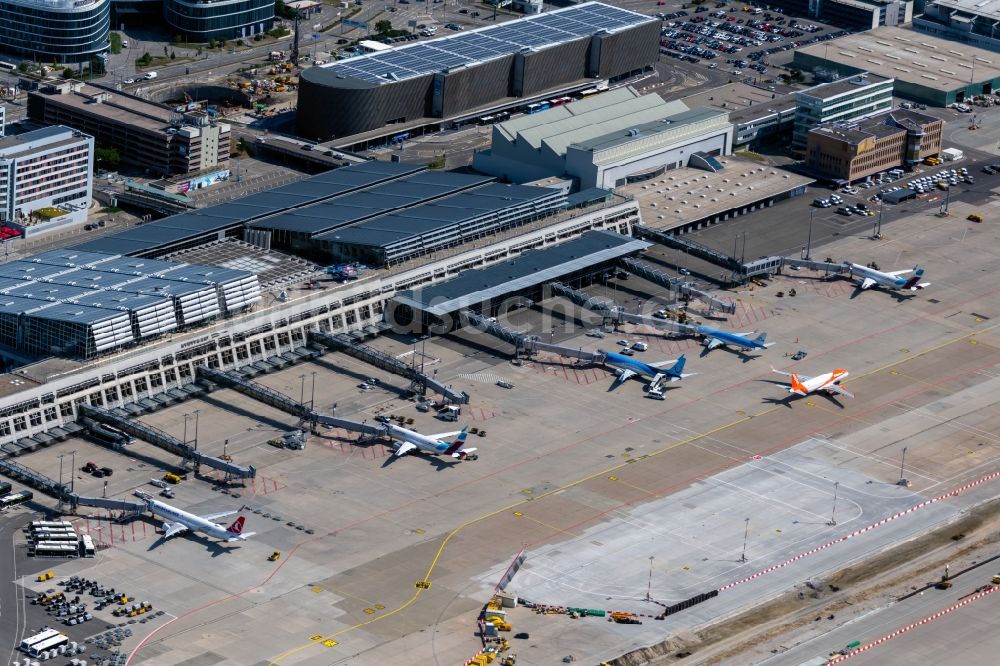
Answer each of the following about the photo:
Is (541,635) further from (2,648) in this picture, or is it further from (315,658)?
(2,648)

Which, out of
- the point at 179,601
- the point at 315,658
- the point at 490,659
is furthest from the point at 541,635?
the point at 179,601

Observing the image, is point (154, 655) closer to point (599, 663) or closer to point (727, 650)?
point (599, 663)

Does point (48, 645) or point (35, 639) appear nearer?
point (48, 645)

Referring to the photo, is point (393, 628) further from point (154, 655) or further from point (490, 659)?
point (154, 655)

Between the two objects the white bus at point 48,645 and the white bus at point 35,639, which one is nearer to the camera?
the white bus at point 48,645

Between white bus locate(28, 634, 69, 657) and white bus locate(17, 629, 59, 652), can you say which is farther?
white bus locate(17, 629, 59, 652)

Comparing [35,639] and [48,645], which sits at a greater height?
[35,639]

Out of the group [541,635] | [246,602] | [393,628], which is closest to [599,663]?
[541,635]
